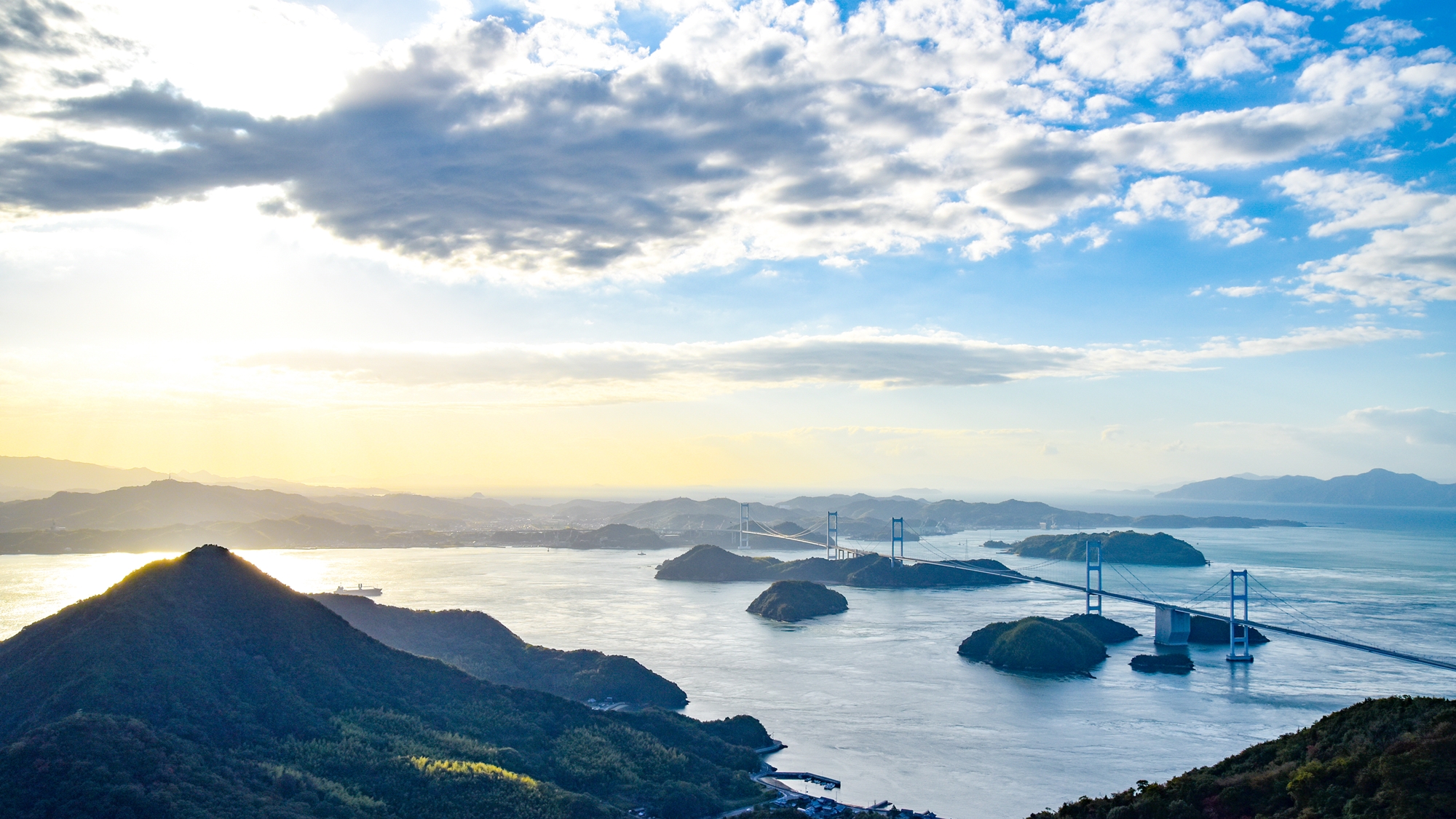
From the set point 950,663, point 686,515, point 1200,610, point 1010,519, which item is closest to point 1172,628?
point 1200,610

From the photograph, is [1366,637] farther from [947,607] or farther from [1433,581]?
[1433,581]

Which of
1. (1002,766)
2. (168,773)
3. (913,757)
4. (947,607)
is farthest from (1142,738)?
(947,607)

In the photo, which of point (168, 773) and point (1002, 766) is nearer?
point (168, 773)

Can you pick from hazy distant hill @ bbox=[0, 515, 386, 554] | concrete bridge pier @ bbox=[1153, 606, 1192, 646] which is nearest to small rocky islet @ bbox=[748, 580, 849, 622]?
concrete bridge pier @ bbox=[1153, 606, 1192, 646]

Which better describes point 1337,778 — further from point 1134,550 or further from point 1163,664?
point 1134,550

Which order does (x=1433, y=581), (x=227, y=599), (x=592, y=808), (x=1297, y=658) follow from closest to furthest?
(x=592, y=808), (x=227, y=599), (x=1297, y=658), (x=1433, y=581)

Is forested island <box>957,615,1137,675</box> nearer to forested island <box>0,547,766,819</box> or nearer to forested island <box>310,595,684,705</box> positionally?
forested island <box>310,595,684,705</box>

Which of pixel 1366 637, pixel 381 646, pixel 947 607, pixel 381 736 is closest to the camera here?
pixel 381 736
